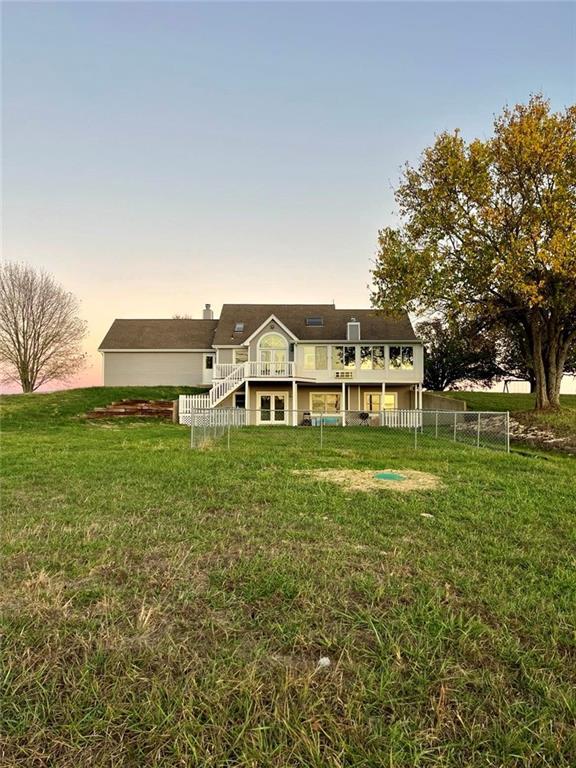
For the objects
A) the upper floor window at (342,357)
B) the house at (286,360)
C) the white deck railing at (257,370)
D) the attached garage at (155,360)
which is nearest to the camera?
the white deck railing at (257,370)

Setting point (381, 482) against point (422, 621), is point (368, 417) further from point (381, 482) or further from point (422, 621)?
point (422, 621)

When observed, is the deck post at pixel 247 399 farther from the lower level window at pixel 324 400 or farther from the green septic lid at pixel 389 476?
the green septic lid at pixel 389 476

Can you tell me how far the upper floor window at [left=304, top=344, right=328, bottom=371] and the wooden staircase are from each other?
8673 millimetres

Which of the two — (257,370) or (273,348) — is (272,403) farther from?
(273,348)

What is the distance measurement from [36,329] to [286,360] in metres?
20.9

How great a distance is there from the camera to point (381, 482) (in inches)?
309

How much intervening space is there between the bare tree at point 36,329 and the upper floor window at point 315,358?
19.5m

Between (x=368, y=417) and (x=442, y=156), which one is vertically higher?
(x=442, y=156)

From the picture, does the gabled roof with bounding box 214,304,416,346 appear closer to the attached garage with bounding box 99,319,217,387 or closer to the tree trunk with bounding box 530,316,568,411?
the attached garage with bounding box 99,319,217,387

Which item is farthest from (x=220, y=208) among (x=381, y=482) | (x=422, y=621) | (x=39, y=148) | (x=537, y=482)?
(x=422, y=621)

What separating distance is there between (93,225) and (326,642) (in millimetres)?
16570

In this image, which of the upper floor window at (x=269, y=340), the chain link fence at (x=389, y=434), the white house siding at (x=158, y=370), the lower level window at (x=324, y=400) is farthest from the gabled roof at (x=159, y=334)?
the chain link fence at (x=389, y=434)

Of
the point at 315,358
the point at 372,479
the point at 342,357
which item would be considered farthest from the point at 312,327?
the point at 372,479

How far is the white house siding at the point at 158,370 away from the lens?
1223 inches
